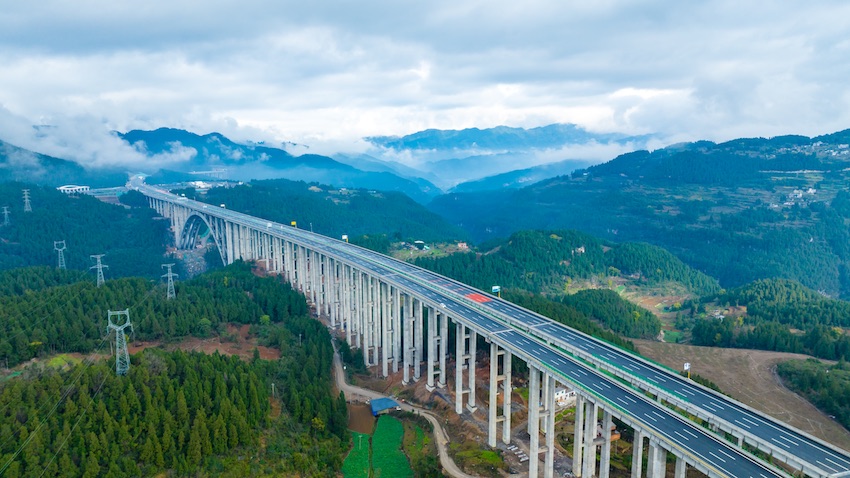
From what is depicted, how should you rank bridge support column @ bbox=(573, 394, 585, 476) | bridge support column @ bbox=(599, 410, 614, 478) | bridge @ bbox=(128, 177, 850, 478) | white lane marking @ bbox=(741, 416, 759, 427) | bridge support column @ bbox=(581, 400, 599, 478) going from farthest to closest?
bridge support column @ bbox=(573, 394, 585, 476) < bridge support column @ bbox=(581, 400, 599, 478) < bridge support column @ bbox=(599, 410, 614, 478) < white lane marking @ bbox=(741, 416, 759, 427) < bridge @ bbox=(128, 177, 850, 478)

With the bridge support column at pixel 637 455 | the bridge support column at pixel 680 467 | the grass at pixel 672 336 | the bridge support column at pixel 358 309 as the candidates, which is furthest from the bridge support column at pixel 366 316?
the grass at pixel 672 336

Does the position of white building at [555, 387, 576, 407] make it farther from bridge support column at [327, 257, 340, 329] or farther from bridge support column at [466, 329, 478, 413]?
bridge support column at [327, 257, 340, 329]

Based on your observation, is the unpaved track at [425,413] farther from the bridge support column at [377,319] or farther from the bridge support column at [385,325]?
the bridge support column at [385,325]

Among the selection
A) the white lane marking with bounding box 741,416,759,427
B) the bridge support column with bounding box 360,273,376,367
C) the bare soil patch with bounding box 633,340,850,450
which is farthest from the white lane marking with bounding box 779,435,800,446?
the bridge support column with bounding box 360,273,376,367

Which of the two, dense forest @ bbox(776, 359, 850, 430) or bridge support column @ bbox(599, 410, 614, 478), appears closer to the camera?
bridge support column @ bbox(599, 410, 614, 478)

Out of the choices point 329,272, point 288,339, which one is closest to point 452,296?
point 288,339

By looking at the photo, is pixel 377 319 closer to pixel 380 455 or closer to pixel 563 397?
pixel 380 455
